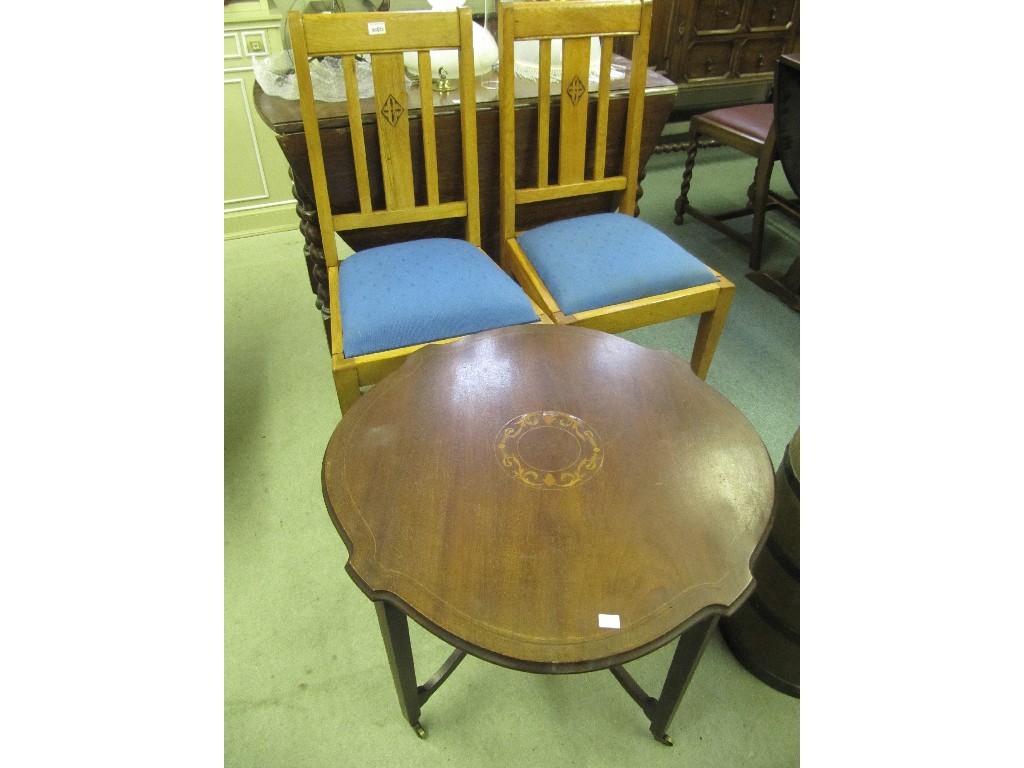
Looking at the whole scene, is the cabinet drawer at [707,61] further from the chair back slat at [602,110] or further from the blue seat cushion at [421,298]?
the blue seat cushion at [421,298]

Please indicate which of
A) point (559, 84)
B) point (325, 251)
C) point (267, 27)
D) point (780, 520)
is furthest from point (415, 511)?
point (267, 27)

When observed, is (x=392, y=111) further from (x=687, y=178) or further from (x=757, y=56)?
(x=757, y=56)

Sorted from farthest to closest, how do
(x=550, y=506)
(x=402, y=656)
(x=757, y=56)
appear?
(x=757, y=56) → (x=402, y=656) → (x=550, y=506)

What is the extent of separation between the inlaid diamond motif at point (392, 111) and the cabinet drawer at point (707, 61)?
86.2 inches

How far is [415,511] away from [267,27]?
2408mm

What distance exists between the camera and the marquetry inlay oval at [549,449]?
917 mm

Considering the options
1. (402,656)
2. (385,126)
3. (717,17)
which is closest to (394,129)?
(385,126)

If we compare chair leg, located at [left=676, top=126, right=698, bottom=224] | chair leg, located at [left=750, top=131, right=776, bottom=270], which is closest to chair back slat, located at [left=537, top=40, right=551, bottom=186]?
chair leg, located at [left=750, top=131, right=776, bottom=270]

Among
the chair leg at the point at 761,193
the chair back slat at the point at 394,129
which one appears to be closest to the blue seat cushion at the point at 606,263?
the chair back slat at the point at 394,129

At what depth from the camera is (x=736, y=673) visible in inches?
50.8

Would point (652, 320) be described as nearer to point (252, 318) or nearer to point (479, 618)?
point (479, 618)

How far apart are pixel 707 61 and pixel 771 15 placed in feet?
1.36

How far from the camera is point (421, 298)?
4.62 feet

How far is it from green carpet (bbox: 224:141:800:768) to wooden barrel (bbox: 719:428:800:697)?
6 cm
